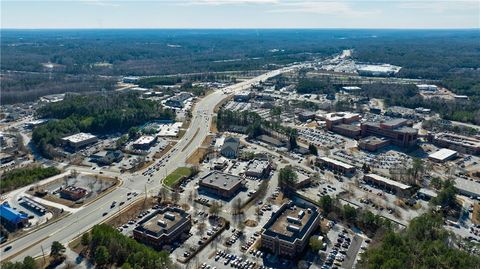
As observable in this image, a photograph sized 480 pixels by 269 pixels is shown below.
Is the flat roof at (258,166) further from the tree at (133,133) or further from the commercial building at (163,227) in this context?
the tree at (133,133)

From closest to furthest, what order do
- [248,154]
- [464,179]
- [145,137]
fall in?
[464,179] → [248,154] → [145,137]

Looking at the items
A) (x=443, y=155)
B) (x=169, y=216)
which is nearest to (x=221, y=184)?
(x=169, y=216)

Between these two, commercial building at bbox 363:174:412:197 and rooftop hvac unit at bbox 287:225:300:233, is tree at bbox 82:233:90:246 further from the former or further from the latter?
commercial building at bbox 363:174:412:197

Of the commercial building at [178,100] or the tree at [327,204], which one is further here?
the commercial building at [178,100]

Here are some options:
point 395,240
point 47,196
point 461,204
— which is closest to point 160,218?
point 47,196

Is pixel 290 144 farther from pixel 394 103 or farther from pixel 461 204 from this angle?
pixel 394 103

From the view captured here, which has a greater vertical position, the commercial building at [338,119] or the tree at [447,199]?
the commercial building at [338,119]

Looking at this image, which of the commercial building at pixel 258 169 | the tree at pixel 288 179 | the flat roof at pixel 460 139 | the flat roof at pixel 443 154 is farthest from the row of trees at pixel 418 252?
the flat roof at pixel 460 139
